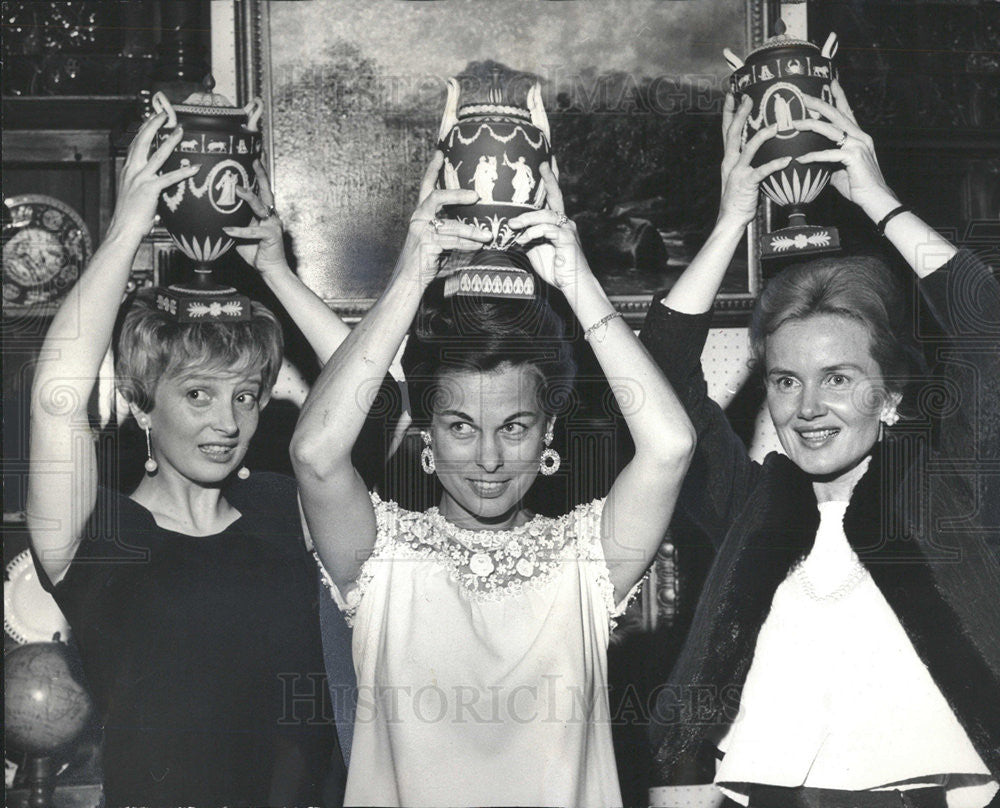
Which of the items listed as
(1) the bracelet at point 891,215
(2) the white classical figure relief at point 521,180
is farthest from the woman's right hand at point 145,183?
(1) the bracelet at point 891,215

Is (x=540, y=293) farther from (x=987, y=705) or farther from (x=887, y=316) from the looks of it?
(x=987, y=705)

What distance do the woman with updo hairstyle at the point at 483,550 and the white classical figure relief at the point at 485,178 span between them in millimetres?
35

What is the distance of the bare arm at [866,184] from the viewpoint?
8.84 feet

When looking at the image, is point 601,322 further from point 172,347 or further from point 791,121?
point 172,347

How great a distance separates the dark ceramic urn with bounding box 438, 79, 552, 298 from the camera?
252 centimetres

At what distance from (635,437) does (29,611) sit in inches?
69.7

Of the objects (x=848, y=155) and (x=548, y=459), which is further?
(x=848, y=155)

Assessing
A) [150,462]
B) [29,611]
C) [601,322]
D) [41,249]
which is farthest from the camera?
[41,249]

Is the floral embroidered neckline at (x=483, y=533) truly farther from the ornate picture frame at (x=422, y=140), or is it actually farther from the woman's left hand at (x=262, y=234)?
the ornate picture frame at (x=422, y=140)

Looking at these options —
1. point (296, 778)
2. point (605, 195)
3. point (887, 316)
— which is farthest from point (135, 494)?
point (887, 316)

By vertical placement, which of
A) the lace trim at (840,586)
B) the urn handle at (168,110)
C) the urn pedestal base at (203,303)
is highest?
the urn handle at (168,110)

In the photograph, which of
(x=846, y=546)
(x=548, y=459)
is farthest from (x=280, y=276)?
(x=846, y=546)

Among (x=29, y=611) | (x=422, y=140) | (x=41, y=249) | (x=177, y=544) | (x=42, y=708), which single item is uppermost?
(x=422, y=140)

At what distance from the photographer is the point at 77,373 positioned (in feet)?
8.49
